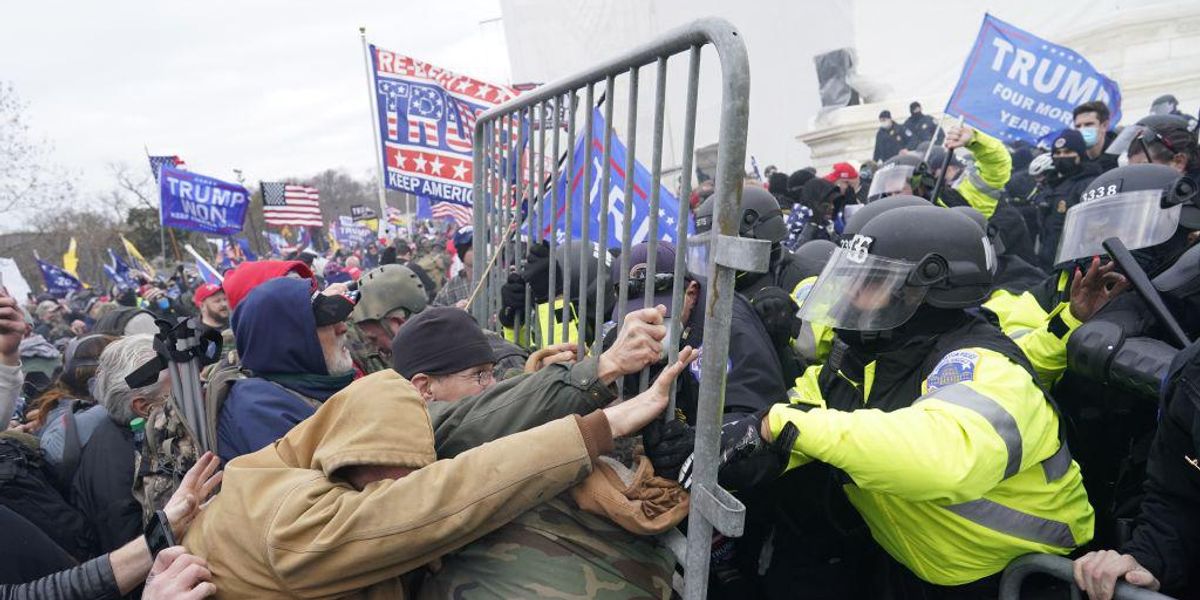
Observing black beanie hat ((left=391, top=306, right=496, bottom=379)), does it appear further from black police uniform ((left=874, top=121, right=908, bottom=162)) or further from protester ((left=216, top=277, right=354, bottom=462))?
black police uniform ((left=874, top=121, right=908, bottom=162))

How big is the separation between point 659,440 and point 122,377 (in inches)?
107

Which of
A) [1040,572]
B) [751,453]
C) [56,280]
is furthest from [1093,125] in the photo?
[56,280]

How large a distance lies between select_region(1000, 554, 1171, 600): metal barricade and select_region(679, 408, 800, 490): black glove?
0.80 meters

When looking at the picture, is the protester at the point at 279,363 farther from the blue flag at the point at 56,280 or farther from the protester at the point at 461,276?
the blue flag at the point at 56,280

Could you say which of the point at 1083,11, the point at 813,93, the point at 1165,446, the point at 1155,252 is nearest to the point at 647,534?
the point at 1165,446

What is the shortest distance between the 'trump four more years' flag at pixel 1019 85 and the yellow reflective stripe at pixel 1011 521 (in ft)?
16.1

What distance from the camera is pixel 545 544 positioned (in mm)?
1855

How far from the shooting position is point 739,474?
6.56 ft

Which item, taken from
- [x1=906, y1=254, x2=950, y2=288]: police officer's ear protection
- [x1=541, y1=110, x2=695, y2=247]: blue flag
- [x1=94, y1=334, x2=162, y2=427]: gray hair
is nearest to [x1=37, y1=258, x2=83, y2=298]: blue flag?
[x1=94, y1=334, x2=162, y2=427]: gray hair

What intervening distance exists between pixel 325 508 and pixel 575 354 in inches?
37.4

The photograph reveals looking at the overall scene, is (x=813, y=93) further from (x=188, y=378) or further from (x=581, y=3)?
(x=188, y=378)

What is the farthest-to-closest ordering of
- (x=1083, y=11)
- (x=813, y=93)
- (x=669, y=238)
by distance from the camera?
(x=813, y=93) → (x=1083, y=11) → (x=669, y=238)

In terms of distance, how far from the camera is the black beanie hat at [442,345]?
243 cm

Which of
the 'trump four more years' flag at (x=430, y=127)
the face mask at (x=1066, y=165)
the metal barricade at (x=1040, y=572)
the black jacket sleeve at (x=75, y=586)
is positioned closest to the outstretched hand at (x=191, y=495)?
the black jacket sleeve at (x=75, y=586)
